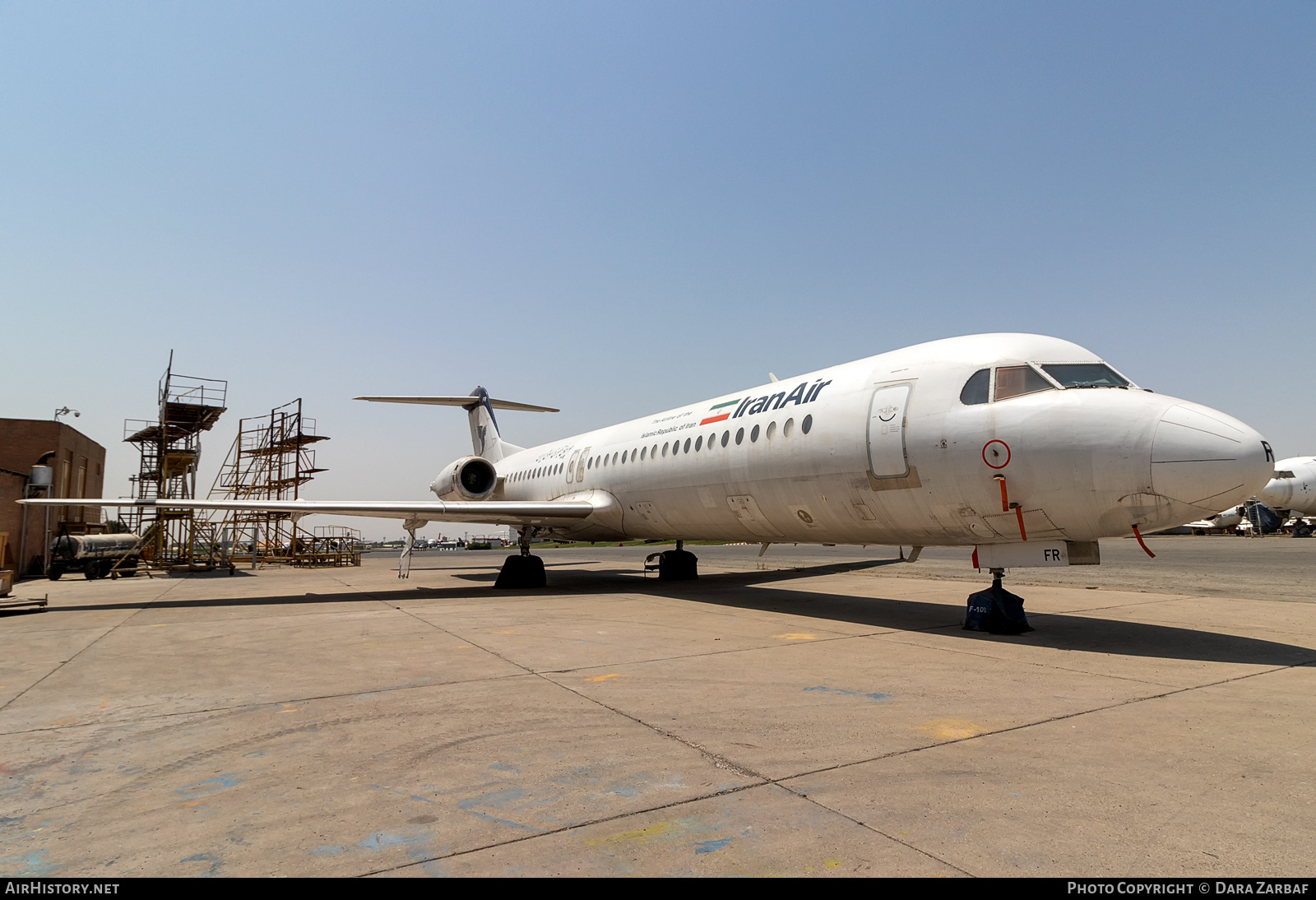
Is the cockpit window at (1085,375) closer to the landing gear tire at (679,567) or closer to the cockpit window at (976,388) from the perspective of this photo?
the cockpit window at (976,388)

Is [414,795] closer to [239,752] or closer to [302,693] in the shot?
[239,752]

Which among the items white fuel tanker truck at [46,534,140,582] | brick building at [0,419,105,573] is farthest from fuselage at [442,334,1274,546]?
white fuel tanker truck at [46,534,140,582]

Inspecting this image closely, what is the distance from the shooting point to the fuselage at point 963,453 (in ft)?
21.3

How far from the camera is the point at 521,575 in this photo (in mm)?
15844

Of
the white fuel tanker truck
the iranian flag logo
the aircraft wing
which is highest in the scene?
the iranian flag logo

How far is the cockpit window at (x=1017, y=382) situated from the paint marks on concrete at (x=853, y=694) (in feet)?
A: 13.2

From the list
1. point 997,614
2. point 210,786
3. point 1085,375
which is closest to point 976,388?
point 1085,375

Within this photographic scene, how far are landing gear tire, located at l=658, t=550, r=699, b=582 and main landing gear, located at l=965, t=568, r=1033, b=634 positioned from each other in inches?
376

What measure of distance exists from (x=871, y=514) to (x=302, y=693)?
649 centimetres

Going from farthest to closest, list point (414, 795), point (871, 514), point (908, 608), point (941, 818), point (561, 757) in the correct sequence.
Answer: point (908, 608) → point (871, 514) → point (561, 757) → point (414, 795) → point (941, 818)

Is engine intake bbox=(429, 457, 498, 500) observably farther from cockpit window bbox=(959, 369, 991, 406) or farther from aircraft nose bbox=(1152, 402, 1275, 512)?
aircraft nose bbox=(1152, 402, 1275, 512)

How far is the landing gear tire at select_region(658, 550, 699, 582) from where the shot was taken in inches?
684
